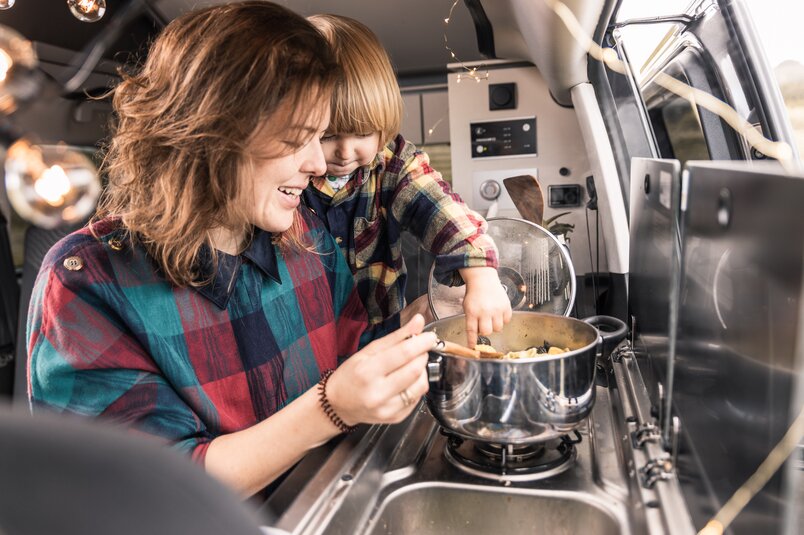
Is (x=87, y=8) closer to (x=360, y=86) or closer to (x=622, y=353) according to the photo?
(x=360, y=86)

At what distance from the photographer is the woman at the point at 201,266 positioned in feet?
2.81

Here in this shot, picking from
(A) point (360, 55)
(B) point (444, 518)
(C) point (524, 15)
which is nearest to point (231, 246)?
(A) point (360, 55)

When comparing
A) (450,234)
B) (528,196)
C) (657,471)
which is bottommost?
(657,471)

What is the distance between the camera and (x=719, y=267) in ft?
1.93

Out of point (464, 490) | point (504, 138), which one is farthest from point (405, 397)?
point (504, 138)

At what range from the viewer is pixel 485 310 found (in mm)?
1101

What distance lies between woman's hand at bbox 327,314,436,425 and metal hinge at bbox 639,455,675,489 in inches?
12.2

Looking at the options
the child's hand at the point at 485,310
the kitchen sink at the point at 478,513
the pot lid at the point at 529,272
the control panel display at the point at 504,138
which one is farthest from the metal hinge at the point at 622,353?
the control panel display at the point at 504,138

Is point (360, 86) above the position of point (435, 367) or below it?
above

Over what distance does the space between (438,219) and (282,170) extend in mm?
481

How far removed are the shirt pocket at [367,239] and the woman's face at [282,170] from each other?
0.45 metres

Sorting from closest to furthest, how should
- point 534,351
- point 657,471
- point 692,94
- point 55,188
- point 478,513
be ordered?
point 657,471
point 478,513
point 534,351
point 692,94
point 55,188

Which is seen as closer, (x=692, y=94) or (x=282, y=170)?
(x=282, y=170)

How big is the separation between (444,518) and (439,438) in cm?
17
